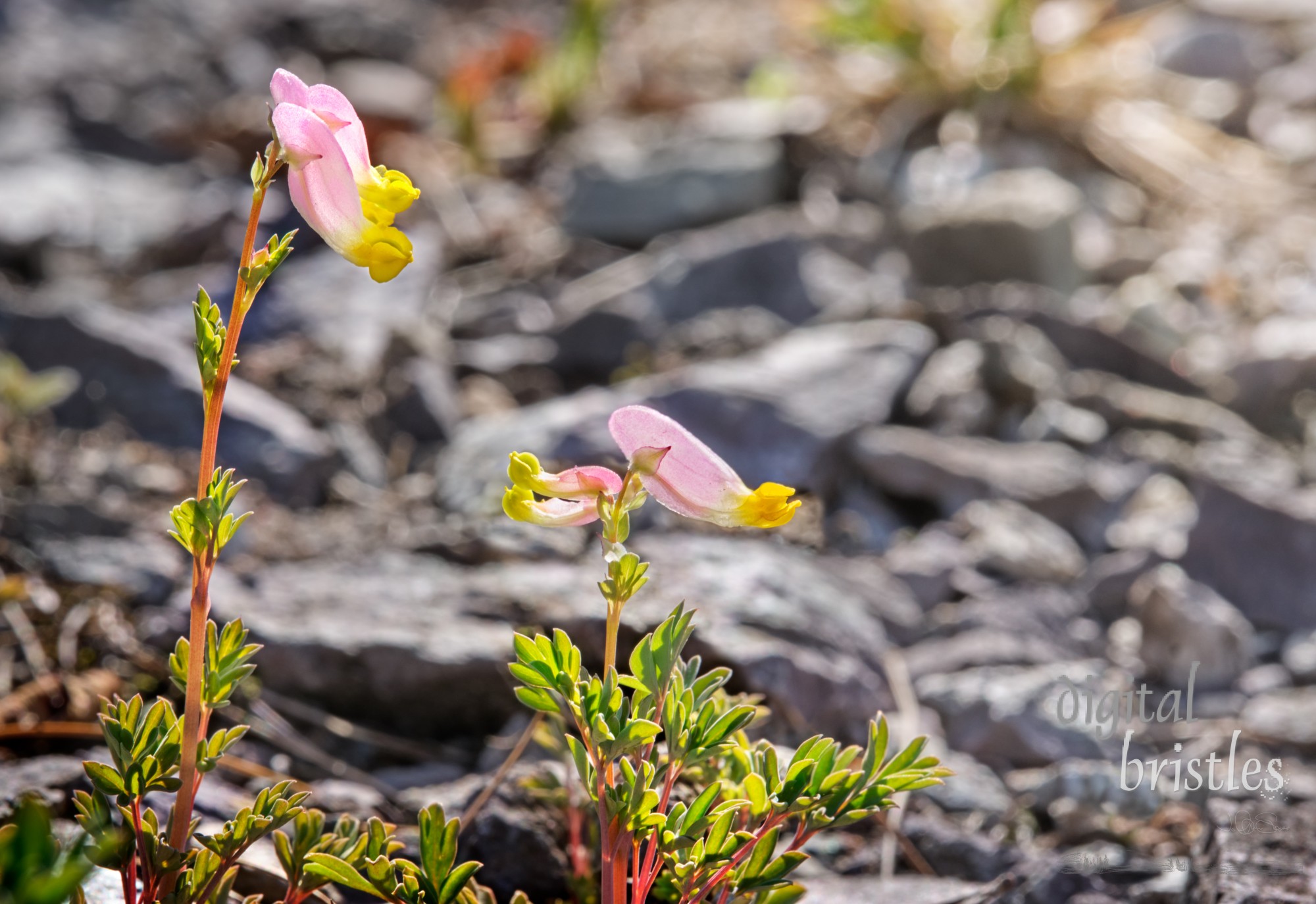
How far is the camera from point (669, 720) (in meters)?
1.60

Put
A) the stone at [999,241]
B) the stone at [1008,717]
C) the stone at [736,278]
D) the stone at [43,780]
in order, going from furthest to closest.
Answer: the stone at [999,241]
the stone at [736,278]
the stone at [1008,717]
the stone at [43,780]

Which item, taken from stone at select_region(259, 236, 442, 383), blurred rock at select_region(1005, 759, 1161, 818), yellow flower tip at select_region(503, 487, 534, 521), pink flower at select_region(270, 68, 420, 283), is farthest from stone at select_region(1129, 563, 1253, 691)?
stone at select_region(259, 236, 442, 383)

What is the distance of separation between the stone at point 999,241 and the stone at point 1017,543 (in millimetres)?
1716

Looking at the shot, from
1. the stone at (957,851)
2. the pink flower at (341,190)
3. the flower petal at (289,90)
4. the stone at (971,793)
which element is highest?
the flower petal at (289,90)

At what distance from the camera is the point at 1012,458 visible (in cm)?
409

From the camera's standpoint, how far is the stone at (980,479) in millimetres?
3932

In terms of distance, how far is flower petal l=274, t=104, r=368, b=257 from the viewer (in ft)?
5.02

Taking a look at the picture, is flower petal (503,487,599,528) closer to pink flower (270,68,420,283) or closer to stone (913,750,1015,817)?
pink flower (270,68,420,283)

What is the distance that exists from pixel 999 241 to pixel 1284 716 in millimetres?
2744

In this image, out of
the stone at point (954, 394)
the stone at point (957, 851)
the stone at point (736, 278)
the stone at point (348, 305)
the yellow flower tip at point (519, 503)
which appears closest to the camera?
the yellow flower tip at point (519, 503)

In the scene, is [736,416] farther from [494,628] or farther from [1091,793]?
[1091,793]

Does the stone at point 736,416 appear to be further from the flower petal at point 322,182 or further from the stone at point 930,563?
the flower petal at point 322,182

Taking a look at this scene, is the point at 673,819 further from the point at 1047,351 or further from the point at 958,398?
the point at 1047,351

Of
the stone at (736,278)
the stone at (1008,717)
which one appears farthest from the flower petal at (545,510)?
the stone at (736,278)
